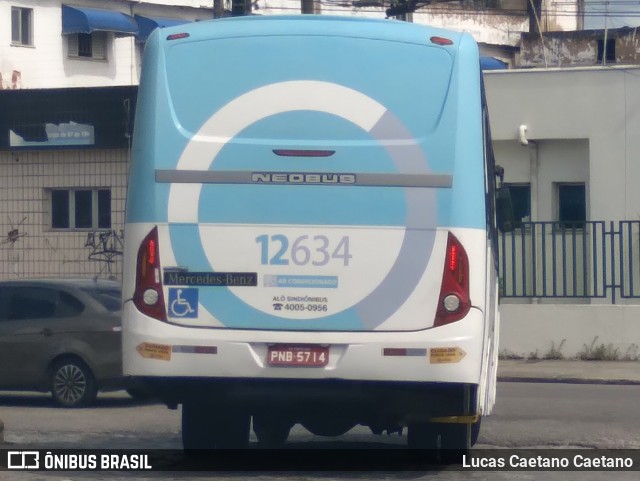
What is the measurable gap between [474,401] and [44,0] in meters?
35.8

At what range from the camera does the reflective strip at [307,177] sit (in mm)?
7750

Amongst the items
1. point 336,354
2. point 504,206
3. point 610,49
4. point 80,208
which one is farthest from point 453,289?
point 610,49

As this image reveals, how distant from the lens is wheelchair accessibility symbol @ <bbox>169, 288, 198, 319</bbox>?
7.76 meters

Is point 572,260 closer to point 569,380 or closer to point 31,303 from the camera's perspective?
point 569,380

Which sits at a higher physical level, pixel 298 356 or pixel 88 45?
pixel 88 45

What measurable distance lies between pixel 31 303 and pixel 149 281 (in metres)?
7.06

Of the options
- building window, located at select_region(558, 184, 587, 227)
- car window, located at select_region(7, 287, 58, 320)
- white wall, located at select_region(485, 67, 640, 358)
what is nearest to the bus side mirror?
car window, located at select_region(7, 287, 58, 320)

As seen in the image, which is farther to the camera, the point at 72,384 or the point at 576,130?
the point at 576,130

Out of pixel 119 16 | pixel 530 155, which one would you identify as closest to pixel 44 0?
pixel 119 16

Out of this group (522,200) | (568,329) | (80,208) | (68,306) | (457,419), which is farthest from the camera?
(80,208)

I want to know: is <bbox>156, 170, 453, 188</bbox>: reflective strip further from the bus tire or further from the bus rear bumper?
the bus tire

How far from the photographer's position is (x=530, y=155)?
74.9 feet

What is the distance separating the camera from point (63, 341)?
553 inches

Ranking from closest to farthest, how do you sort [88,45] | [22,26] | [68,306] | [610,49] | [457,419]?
[457,419] → [68,306] → [22,26] → [88,45] → [610,49]
